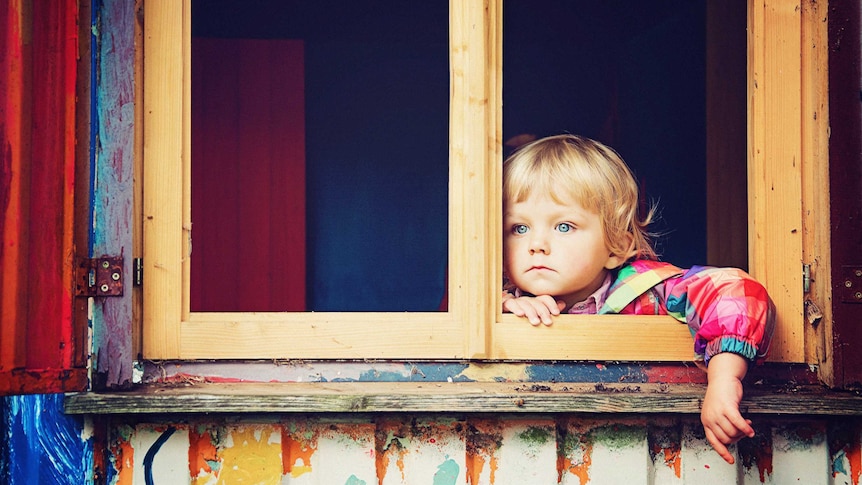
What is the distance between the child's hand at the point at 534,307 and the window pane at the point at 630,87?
1.76 meters

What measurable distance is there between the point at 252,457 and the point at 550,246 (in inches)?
39.2

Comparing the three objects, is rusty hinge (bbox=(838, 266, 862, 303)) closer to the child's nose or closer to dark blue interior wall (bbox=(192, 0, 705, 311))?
the child's nose

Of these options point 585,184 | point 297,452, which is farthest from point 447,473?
point 585,184

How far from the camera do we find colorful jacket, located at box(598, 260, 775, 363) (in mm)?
1841

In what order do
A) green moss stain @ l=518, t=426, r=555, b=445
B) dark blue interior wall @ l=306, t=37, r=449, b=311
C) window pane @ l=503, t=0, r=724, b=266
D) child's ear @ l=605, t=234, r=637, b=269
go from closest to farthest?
green moss stain @ l=518, t=426, r=555, b=445 → child's ear @ l=605, t=234, r=637, b=269 → window pane @ l=503, t=0, r=724, b=266 → dark blue interior wall @ l=306, t=37, r=449, b=311

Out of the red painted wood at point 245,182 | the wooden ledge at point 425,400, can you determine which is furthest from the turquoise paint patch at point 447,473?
the red painted wood at point 245,182

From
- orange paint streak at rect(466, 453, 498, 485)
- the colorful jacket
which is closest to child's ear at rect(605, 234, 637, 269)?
the colorful jacket

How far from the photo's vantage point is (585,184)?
2359mm

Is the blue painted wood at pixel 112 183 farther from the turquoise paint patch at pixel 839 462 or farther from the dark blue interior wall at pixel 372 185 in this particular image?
the dark blue interior wall at pixel 372 185

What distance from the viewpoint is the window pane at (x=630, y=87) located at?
13.3ft

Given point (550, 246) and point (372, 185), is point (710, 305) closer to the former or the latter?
point (550, 246)

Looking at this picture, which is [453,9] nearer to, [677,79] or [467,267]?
[467,267]

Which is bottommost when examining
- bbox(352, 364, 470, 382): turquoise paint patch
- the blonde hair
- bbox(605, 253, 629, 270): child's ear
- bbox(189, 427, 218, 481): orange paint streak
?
bbox(189, 427, 218, 481): orange paint streak

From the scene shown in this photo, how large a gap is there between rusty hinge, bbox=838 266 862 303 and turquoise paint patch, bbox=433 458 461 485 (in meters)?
1.03
